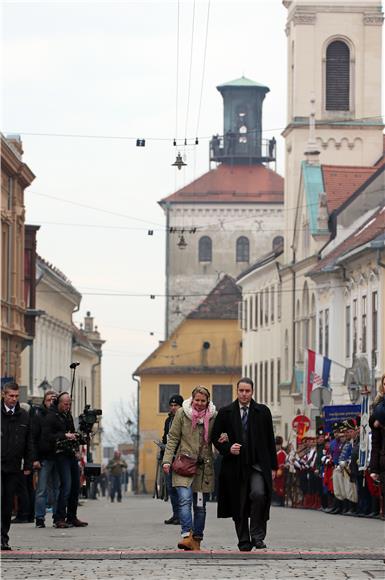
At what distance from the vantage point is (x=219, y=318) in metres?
111

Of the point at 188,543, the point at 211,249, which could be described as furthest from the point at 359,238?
the point at 211,249

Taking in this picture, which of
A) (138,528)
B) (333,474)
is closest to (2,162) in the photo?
(333,474)

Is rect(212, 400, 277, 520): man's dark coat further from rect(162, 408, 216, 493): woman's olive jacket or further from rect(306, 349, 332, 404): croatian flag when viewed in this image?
rect(306, 349, 332, 404): croatian flag

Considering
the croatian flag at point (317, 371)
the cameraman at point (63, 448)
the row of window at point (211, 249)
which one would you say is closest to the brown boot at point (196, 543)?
the cameraman at point (63, 448)

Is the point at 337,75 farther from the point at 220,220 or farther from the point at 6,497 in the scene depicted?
the point at 6,497

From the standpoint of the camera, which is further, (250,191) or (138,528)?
(250,191)

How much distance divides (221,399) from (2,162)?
58280mm

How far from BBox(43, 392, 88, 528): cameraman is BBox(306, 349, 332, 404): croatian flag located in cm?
3037

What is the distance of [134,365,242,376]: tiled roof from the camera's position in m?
108

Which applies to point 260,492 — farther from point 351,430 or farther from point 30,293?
point 30,293

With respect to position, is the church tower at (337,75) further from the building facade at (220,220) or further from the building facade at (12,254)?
the building facade at (220,220)

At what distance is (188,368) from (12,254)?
55.3m

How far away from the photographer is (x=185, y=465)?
19.2 metres

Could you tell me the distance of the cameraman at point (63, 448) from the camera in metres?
23.9
